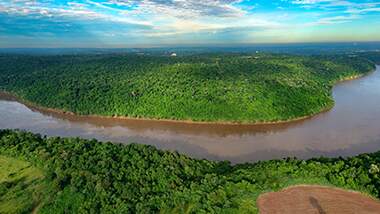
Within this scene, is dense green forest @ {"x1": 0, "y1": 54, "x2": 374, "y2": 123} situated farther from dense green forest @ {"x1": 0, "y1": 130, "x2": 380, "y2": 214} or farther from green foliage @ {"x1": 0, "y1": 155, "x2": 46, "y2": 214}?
green foliage @ {"x1": 0, "y1": 155, "x2": 46, "y2": 214}

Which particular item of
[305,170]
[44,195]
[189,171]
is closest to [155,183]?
[189,171]

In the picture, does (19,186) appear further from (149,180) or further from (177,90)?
(177,90)

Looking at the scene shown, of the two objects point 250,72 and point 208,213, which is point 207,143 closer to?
point 208,213

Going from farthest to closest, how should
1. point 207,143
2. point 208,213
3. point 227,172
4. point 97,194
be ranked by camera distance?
1. point 207,143
2. point 227,172
3. point 97,194
4. point 208,213

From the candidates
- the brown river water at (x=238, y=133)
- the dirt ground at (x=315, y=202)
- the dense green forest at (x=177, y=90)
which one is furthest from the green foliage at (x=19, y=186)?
the dense green forest at (x=177, y=90)

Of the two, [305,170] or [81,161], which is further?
[81,161]

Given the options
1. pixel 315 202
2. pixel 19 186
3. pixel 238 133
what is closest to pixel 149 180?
pixel 19 186

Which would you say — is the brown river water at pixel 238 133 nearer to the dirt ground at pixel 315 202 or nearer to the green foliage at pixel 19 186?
the dirt ground at pixel 315 202
